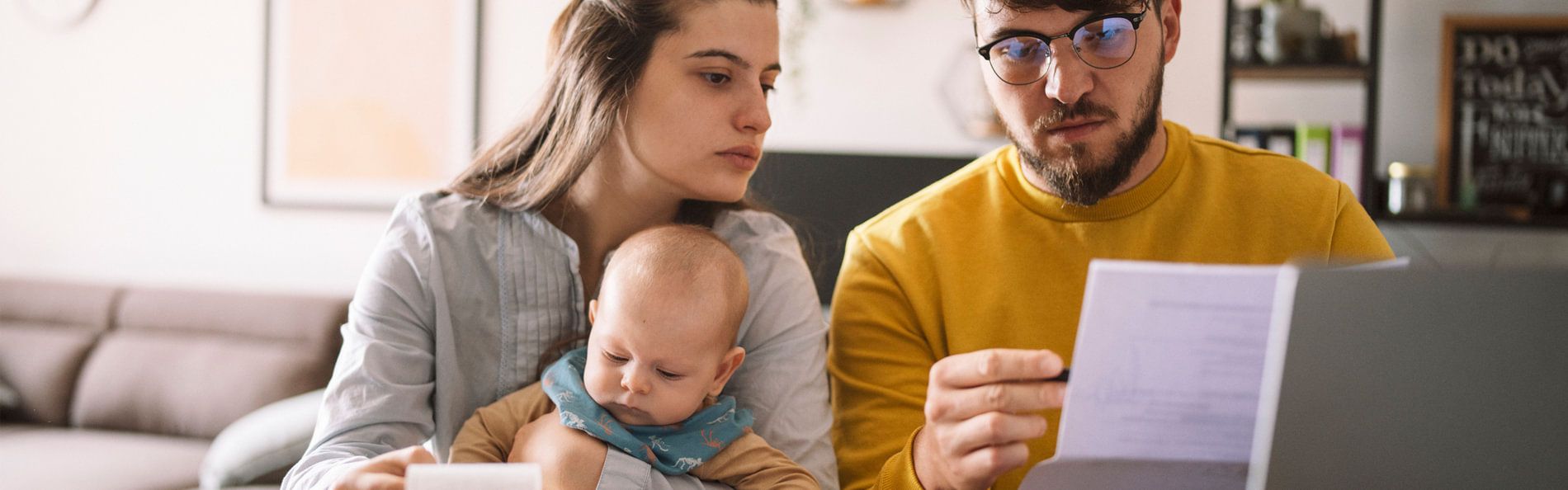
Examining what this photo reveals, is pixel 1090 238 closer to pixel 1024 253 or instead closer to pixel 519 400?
pixel 1024 253

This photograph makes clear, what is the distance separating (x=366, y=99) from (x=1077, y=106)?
9.17 feet

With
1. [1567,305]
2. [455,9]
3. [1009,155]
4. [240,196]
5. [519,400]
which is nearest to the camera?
[1567,305]

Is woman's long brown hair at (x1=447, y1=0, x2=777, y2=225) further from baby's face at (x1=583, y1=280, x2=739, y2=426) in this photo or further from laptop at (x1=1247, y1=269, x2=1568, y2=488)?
laptop at (x1=1247, y1=269, x2=1568, y2=488)

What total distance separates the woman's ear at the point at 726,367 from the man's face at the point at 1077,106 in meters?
0.46

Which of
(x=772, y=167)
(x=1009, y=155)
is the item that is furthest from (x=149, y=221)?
(x=1009, y=155)

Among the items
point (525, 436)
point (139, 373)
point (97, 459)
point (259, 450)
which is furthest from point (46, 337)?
point (525, 436)

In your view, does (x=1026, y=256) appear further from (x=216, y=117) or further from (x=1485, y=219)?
(x=216, y=117)

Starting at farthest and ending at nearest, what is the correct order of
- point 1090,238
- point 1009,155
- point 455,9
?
point 455,9, point 1009,155, point 1090,238

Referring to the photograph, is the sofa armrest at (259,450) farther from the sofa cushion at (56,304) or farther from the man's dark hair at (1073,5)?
the man's dark hair at (1073,5)

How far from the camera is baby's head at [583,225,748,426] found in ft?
4.00

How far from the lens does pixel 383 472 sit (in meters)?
1.05

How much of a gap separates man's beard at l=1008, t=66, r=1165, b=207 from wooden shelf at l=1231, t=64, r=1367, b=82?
145cm

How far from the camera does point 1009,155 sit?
5.15 ft

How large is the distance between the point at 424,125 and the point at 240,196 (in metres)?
0.76
